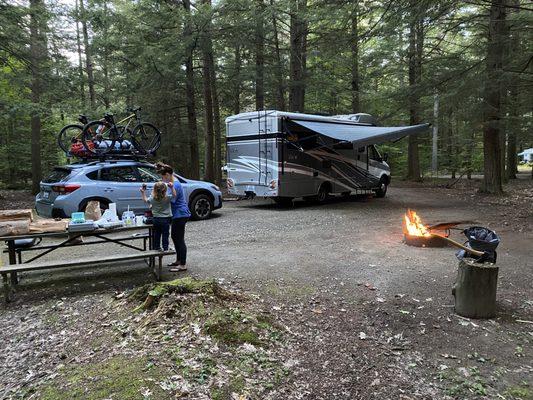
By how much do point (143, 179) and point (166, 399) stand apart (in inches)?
303

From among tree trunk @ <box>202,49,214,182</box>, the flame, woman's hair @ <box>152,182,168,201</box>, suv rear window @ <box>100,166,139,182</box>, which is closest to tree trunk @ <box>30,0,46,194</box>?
suv rear window @ <box>100,166,139,182</box>

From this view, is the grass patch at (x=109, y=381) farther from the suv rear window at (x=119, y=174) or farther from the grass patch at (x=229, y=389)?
the suv rear window at (x=119, y=174)

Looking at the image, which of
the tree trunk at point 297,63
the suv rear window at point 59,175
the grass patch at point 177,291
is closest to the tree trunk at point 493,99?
the tree trunk at point 297,63

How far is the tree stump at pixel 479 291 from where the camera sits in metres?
4.49

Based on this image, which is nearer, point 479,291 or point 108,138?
point 479,291

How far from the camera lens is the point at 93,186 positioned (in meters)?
9.16

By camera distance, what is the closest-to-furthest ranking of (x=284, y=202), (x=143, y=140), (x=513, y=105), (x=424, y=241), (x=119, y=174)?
(x=424, y=241) < (x=119, y=174) < (x=143, y=140) < (x=284, y=202) < (x=513, y=105)

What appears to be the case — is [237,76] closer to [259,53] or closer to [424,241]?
[259,53]

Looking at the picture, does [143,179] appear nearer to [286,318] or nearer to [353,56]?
[286,318]

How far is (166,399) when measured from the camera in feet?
9.52

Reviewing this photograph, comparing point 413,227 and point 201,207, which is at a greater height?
point 201,207

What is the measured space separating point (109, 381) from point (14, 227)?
298cm

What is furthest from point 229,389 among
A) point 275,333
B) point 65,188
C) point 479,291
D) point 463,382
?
point 65,188

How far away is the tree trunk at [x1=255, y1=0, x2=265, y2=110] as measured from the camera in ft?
45.0
